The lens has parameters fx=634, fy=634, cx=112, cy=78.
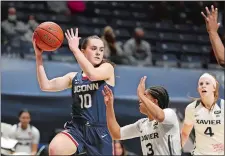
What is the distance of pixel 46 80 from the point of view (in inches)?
234

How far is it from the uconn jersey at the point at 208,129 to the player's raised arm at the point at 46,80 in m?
1.61

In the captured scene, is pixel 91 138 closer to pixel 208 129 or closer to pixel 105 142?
pixel 105 142

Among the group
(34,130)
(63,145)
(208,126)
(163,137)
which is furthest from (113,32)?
(163,137)

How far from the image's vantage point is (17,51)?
10312 millimetres

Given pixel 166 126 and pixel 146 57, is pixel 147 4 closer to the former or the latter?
pixel 146 57

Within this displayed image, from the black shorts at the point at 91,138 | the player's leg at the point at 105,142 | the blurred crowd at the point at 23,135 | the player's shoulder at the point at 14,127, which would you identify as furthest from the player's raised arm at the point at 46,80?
the player's shoulder at the point at 14,127

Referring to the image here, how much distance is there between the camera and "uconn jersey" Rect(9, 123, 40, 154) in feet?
29.6

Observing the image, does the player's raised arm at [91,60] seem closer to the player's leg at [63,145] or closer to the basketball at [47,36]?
the basketball at [47,36]

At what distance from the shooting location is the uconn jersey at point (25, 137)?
9031 millimetres

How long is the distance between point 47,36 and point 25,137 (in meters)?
3.43

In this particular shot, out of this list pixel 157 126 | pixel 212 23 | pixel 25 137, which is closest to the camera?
pixel 212 23

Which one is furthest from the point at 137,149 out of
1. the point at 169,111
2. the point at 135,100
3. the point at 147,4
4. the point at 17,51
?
the point at 169,111

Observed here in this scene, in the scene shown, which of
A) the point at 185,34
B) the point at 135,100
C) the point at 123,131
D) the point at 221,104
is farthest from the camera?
A: the point at 185,34

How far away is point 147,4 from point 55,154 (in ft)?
23.1
